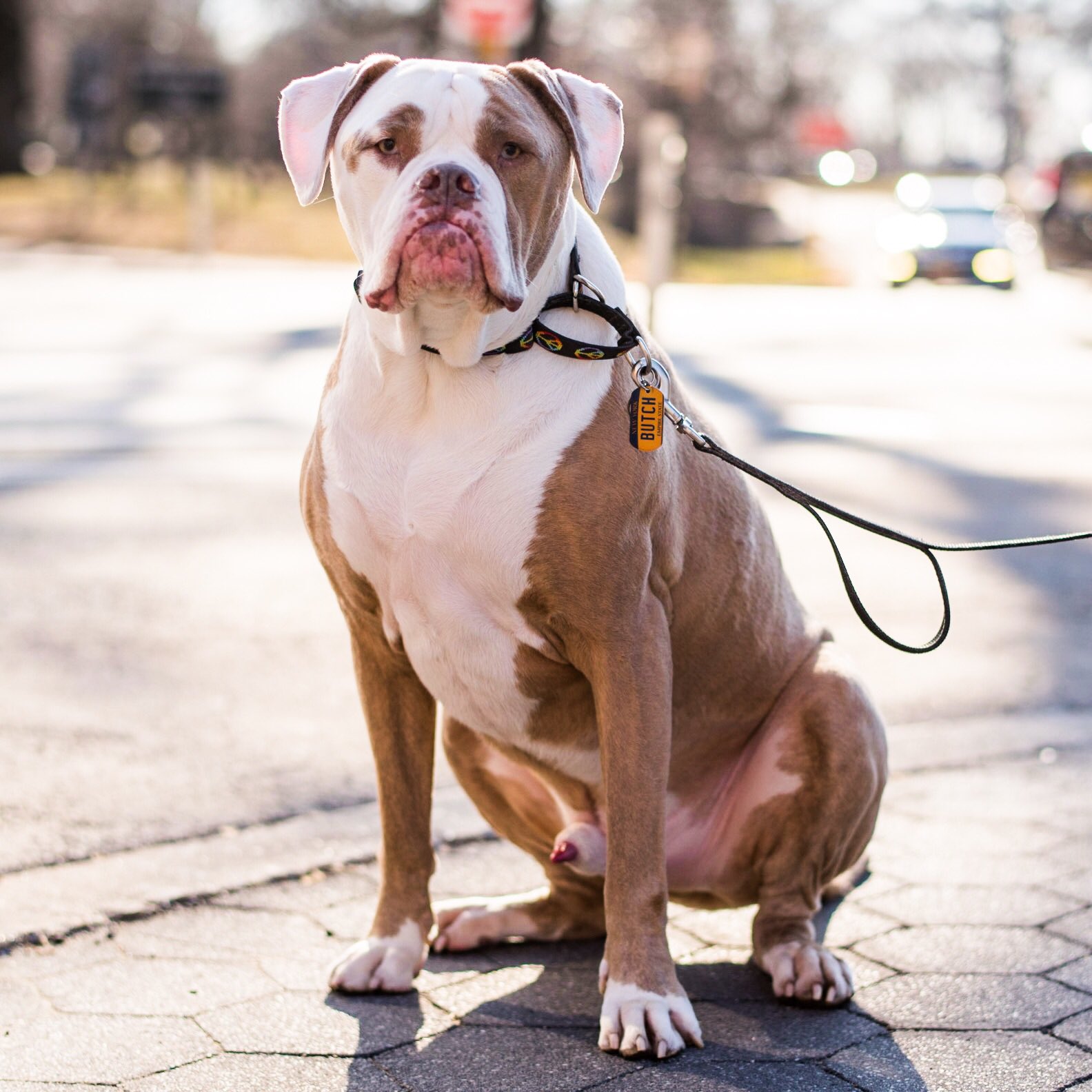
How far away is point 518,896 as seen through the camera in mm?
3275

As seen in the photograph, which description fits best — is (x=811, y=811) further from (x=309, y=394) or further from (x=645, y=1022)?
(x=309, y=394)

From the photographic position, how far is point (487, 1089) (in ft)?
8.37

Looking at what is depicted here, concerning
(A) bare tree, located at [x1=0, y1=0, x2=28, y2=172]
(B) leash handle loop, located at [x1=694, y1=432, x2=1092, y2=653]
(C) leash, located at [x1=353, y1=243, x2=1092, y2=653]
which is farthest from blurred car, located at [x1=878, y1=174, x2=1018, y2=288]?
(C) leash, located at [x1=353, y1=243, x2=1092, y2=653]

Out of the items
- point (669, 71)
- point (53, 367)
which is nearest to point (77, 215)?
point (669, 71)

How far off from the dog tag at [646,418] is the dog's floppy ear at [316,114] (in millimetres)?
669

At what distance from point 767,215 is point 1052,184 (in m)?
5.94

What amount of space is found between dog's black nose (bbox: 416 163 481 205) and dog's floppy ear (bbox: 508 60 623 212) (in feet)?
0.92

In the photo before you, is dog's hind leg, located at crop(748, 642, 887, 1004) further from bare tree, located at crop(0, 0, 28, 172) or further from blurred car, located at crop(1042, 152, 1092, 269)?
bare tree, located at crop(0, 0, 28, 172)

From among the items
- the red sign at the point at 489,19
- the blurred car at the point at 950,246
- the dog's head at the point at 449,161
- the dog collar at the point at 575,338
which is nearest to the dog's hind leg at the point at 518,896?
the dog collar at the point at 575,338

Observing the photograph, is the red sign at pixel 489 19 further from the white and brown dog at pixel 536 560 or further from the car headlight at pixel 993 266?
the car headlight at pixel 993 266

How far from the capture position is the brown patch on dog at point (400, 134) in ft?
8.45

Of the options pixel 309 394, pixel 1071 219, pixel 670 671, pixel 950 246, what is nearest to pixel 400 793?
pixel 670 671

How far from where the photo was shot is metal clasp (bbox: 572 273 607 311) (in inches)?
108

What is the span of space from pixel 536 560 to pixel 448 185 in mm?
641
